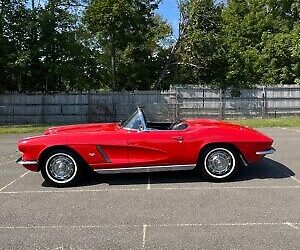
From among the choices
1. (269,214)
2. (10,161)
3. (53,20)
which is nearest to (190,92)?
(53,20)

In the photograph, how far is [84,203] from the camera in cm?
585

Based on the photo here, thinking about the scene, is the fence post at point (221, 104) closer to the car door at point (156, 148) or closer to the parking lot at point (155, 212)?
the parking lot at point (155, 212)

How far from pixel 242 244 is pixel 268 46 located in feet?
89.1

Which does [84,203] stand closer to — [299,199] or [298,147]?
[299,199]

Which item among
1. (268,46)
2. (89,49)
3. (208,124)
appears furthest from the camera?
(268,46)

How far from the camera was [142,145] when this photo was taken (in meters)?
6.78

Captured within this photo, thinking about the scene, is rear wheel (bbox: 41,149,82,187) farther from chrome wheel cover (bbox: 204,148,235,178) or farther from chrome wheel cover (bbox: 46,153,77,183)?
chrome wheel cover (bbox: 204,148,235,178)

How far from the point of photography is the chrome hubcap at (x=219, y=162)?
6.85m

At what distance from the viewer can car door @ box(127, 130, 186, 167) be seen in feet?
22.2

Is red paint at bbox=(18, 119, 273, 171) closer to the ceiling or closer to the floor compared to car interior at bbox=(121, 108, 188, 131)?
closer to the floor

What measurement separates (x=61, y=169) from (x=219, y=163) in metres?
2.65

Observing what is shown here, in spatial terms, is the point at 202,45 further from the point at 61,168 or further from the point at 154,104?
the point at 61,168

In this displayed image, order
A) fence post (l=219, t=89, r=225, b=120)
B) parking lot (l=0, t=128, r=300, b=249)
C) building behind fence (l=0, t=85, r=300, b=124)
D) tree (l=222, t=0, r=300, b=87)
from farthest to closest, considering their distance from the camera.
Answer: tree (l=222, t=0, r=300, b=87) → fence post (l=219, t=89, r=225, b=120) → building behind fence (l=0, t=85, r=300, b=124) → parking lot (l=0, t=128, r=300, b=249)

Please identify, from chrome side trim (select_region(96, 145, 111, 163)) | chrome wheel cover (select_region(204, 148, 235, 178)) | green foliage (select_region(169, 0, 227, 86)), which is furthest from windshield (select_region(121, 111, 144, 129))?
green foliage (select_region(169, 0, 227, 86))
